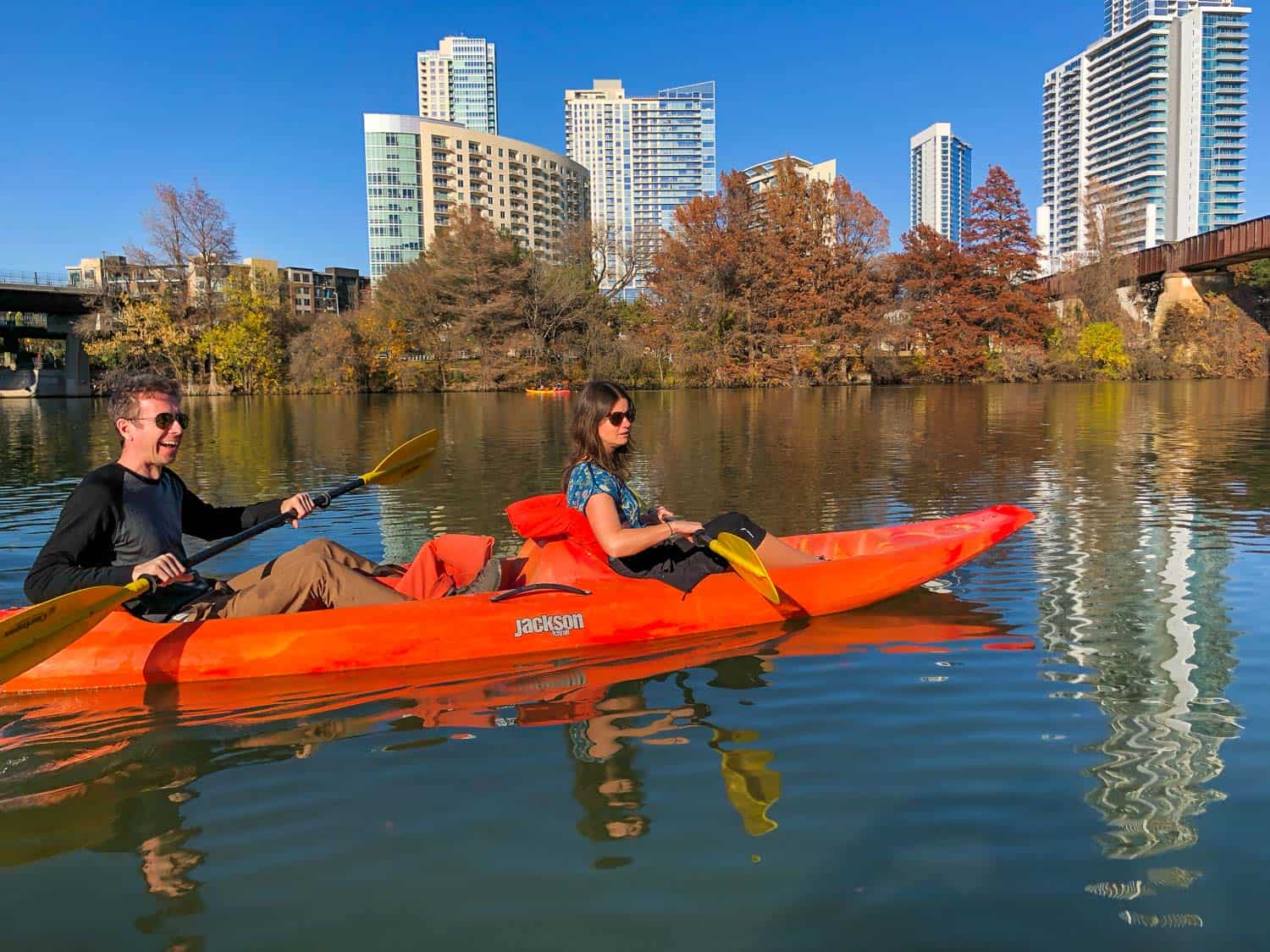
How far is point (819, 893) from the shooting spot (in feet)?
9.19

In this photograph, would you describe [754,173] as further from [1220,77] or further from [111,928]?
[111,928]

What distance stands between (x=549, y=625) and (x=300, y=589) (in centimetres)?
138

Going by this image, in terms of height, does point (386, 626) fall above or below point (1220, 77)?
below

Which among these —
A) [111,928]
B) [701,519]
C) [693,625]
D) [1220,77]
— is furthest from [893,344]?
[1220,77]

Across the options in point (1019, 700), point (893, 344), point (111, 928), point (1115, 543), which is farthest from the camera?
point (893, 344)

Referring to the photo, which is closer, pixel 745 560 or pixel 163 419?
pixel 163 419

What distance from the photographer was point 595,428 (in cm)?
487

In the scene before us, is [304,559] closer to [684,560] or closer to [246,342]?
[684,560]

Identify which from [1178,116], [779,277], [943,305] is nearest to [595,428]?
[779,277]

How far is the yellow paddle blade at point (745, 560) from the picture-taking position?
17.2 feet

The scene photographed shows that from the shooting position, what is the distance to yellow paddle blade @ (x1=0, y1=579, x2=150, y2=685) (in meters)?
3.98

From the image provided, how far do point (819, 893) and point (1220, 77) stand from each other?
503 ft

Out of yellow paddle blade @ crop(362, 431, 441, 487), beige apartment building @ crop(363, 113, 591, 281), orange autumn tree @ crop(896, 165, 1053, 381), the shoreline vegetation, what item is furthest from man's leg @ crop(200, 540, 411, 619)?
beige apartment building @ crop(363, 113, 591, 281)

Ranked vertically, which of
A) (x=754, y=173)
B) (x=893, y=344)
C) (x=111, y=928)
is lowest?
(x=111, y=928)
